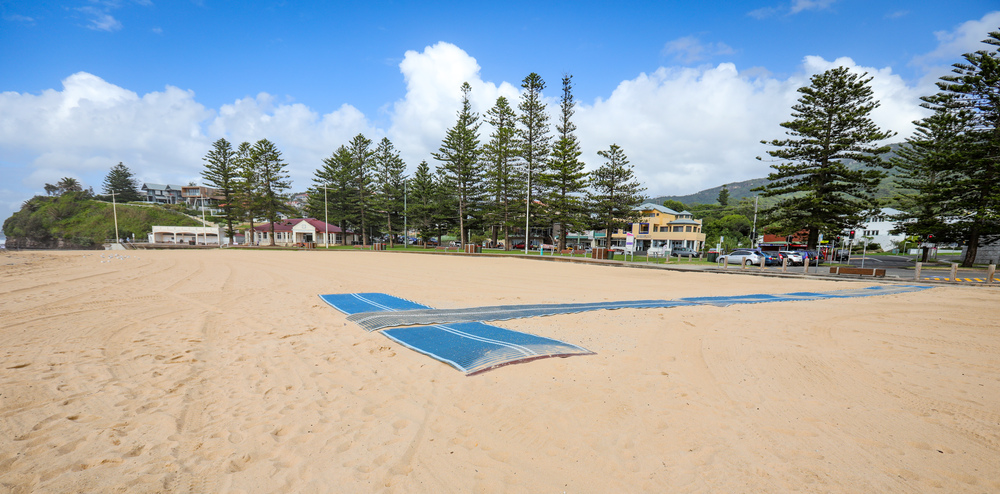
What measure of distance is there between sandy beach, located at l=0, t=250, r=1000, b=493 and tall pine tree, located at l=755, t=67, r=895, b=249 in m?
22.0

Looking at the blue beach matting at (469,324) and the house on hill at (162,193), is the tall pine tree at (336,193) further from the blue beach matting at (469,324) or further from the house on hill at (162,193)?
the house on hill at (162,193)

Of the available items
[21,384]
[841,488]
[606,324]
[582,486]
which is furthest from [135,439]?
[606,324]

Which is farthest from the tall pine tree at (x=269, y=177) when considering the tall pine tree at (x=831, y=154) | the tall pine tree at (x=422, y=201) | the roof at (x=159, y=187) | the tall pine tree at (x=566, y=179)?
the roof at (x=159, y=187)

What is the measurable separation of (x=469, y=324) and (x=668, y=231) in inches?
2067

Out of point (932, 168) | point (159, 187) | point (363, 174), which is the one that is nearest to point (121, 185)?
point (159, 187)

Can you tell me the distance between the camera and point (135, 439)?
8.79 ft

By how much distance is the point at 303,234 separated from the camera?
50750 millimetres

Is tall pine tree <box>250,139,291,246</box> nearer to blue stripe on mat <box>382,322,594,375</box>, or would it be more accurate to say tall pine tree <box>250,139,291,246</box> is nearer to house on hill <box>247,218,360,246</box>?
house on hill <box>247,218,360,246</box>

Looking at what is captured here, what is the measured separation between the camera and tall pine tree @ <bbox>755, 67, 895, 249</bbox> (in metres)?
22.6

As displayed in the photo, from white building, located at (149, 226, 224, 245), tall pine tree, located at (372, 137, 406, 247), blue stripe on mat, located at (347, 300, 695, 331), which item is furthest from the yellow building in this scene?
white building, located at (149, 226, 224, 245)

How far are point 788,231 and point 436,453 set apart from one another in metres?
29.9

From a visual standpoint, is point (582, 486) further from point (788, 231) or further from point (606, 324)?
point (788, 231)

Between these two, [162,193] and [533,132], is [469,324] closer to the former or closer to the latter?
[533,132]

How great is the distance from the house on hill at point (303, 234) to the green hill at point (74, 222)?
644 inches
